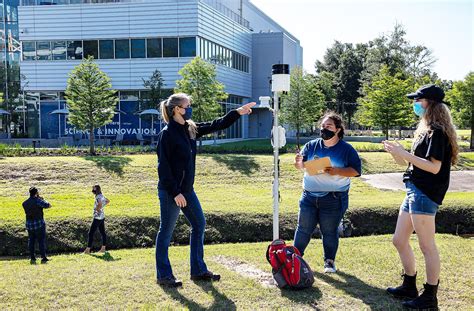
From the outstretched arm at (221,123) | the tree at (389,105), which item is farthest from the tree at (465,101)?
the outstretched arm at (221,123)

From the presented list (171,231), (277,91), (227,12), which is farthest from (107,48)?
(171,231)

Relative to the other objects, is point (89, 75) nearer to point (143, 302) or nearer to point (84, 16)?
point (84, 16)

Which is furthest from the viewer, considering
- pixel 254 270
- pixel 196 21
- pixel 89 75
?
pixel 196 21

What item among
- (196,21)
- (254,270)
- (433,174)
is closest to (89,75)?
(196,21)

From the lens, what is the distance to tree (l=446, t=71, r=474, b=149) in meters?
28.5

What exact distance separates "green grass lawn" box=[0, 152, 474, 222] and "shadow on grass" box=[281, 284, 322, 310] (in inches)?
237

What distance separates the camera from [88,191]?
15.0 meters

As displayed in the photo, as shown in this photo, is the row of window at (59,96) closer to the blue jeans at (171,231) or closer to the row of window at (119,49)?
the row of window at (119,49)

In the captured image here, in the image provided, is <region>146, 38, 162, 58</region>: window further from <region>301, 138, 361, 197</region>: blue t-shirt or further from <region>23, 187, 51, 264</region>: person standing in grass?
<region>301, 138, 361, 197</region>: blue t-shirt

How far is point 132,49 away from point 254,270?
101ft

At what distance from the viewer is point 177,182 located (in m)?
4.98

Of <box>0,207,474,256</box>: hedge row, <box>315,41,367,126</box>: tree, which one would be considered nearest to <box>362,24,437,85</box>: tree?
<box>315,41,367,126</box>: tree

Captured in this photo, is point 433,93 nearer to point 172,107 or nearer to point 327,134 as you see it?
point 327,134

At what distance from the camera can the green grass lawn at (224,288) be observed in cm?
453
